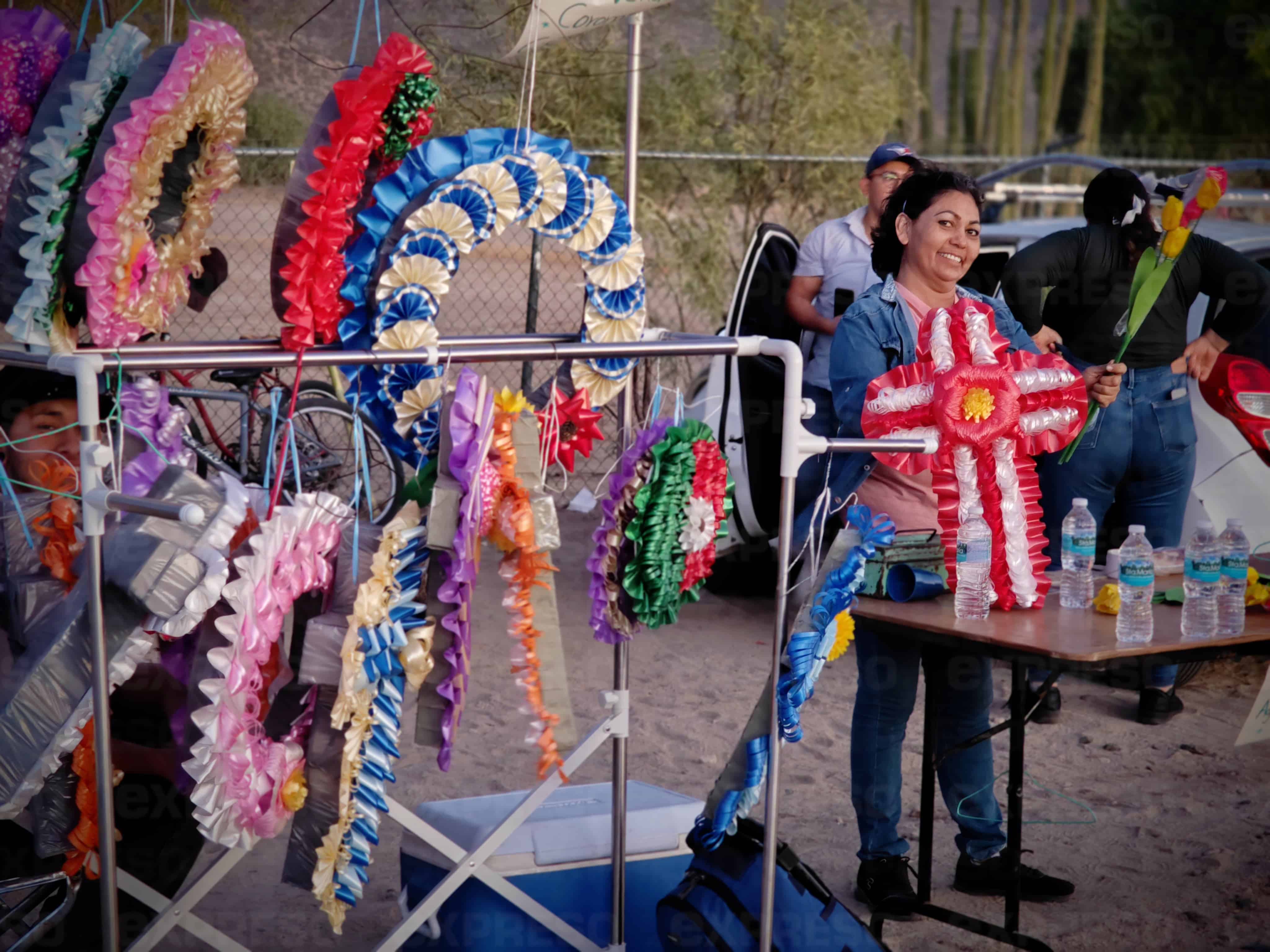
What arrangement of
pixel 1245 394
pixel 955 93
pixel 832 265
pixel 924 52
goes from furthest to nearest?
pixel 955 93 < pixel 924 52 < pixel 832 265 < pixel 1245 394

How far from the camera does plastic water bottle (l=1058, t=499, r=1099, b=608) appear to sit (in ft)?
9.21

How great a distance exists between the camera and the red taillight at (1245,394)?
12.9ft

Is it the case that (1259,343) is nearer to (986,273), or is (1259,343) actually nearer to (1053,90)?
(986,273)

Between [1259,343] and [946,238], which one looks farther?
[1259,343]

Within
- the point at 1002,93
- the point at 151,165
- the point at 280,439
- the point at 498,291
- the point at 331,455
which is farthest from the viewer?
the point at 1002,93

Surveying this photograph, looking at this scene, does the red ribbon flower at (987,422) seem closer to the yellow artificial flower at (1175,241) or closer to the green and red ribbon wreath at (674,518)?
the green and red ribbon wreath at (674,518)

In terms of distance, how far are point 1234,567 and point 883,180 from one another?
1714mm

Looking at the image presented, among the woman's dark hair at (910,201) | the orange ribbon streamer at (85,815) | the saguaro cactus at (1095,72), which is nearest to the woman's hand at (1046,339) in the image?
the woman's dark hair at (910,201)

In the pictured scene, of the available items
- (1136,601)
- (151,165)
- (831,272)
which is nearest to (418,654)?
(151,165)

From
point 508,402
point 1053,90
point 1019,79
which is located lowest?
point 508,402

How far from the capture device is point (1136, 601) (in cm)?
257

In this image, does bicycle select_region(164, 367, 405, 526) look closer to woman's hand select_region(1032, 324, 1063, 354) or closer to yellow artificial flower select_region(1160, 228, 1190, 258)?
woman's hand select_region(1032, 324, 1063, 354)

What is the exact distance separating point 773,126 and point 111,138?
819 centimetres

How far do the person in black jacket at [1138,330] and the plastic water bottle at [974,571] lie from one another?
1.20 metres
